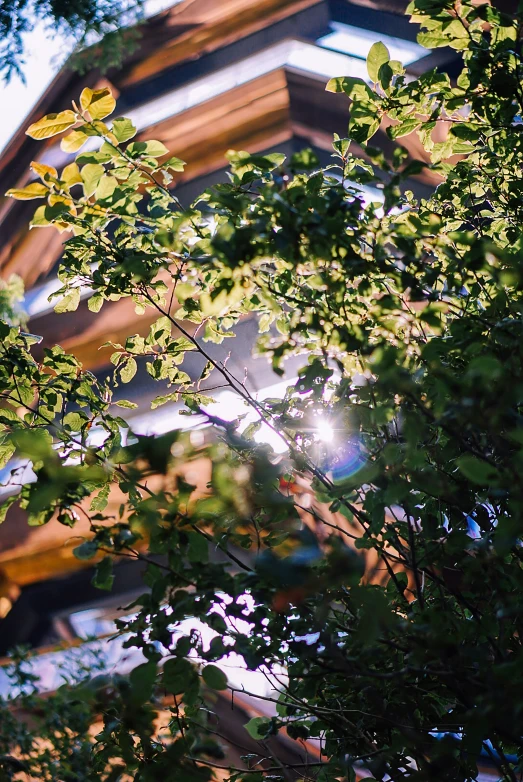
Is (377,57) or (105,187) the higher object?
(377,57)

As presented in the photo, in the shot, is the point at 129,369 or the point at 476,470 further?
the point at 129,369

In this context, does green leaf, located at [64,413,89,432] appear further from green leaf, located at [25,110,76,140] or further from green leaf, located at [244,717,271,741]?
green leaf, located at [244,717,271,741]

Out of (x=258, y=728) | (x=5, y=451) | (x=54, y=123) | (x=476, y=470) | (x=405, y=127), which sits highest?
(x=405, y=127)

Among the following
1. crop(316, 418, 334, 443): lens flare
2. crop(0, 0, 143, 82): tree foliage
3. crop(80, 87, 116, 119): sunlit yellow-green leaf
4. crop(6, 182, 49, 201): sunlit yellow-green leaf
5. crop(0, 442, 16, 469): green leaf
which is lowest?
crop(316, 418, 334, 443): lens flare

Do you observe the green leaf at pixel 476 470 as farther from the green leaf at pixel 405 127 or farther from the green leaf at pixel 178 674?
the green leaf at pixel 405 127

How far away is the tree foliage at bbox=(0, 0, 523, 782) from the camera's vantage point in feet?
2.49

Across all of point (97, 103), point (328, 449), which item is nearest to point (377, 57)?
point (97, 103)

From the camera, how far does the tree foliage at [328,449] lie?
76 centimetres

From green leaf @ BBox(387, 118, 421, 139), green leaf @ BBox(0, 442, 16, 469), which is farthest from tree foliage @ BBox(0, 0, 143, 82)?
green leaf @ BBox(0, 442, 16, 469)

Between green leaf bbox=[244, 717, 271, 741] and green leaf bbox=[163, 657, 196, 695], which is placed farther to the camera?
green leaf bbox=[244, 717, 271, 741]

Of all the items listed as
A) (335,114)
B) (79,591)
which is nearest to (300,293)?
(335,114)

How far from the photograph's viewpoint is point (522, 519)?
26.5 inches

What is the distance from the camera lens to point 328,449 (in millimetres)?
1229

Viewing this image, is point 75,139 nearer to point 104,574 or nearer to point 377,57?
point 377,57
